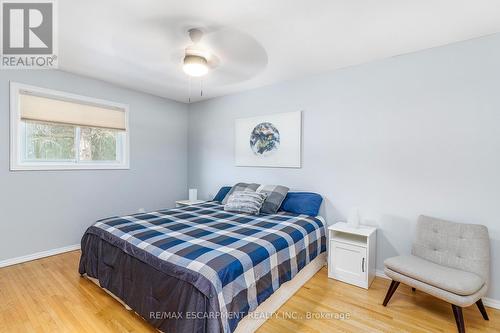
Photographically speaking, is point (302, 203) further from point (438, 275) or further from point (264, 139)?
point (438, 275)

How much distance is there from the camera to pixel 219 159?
426 centimetres

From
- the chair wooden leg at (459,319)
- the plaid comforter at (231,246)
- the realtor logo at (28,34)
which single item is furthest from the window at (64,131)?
the chair wooden leg at (459,319)

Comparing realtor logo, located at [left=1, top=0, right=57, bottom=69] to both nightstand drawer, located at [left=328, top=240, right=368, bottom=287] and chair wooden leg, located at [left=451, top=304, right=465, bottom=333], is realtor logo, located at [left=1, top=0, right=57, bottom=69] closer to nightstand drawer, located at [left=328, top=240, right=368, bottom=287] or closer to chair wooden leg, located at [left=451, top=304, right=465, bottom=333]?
nightstand drawer, located at [left=328, top=240, right=368, bottom=287]

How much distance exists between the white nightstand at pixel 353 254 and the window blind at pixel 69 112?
11.3ft

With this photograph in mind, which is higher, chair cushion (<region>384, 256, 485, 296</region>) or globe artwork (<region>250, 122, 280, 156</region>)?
globe artwork (<region>250, 122, 280, 156</region>)

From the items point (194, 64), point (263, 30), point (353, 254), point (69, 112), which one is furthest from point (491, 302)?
point (69, 112)

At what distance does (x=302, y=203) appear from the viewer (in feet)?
9.96

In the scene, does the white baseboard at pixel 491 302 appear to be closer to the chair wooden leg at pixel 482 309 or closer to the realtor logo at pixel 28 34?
the chair wooden leg at pixel 482 309

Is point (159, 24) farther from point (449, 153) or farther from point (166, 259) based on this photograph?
point (449, 153)

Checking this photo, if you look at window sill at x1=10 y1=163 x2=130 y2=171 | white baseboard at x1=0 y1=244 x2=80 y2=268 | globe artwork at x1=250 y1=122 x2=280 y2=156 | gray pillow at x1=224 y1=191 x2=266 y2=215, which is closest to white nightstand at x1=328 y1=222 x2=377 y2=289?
gray pillow at x1=224 y1=191 x2=266 y2=215

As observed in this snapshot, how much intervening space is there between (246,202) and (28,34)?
277 cm

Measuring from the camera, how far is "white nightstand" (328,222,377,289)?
2434 millimetres

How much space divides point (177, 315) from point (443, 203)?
256 cm

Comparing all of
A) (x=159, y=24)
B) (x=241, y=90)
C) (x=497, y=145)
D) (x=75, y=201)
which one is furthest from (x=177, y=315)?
(x=241, y=90)
